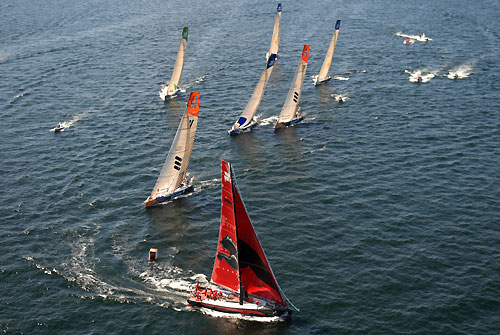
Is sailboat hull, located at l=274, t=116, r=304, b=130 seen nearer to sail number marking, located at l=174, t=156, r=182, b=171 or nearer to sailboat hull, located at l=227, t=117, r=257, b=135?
sailboat hull, located at l=227, t=117, r=257, b=135

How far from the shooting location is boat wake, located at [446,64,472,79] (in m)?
122

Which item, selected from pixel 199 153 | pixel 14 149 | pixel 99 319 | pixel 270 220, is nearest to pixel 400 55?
pixel 199 153

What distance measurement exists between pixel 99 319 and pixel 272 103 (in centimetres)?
6837

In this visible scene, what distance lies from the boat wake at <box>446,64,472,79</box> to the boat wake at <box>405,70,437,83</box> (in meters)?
3.88

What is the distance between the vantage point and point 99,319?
180ft

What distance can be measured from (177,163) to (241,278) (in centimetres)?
2639

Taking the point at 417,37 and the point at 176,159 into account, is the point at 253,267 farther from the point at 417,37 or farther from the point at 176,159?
the point at 417,37

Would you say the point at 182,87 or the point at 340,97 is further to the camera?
the point at 182,87

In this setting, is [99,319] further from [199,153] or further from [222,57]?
[222,57]

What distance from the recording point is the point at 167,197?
76125mm

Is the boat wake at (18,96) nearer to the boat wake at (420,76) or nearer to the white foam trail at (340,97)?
the white foam trail at (340,97)

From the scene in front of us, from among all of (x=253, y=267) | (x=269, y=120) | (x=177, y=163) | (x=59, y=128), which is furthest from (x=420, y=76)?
(x=253, y=267)

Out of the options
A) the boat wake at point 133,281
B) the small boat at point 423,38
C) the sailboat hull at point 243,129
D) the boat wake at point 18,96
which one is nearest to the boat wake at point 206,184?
the sailboat hull at point 243,129

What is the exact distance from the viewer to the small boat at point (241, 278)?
53.4m
